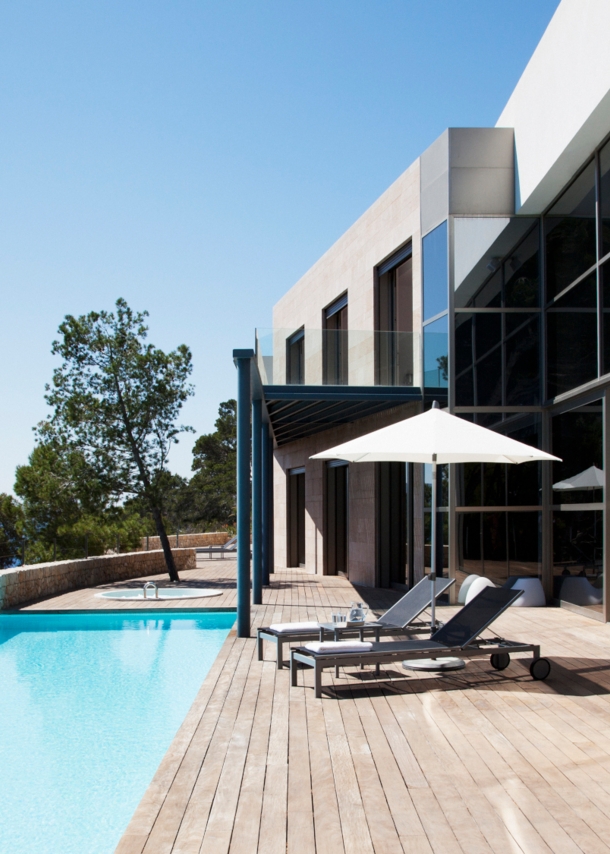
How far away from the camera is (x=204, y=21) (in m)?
13.4

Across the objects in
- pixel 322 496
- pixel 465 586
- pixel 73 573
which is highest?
pixel 322 496

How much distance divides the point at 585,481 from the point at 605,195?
364cm

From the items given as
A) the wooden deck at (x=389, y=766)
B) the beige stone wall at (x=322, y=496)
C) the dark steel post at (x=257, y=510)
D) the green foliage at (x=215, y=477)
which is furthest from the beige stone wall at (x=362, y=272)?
the green foliage at (x=215, y=477)

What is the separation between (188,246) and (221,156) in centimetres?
772

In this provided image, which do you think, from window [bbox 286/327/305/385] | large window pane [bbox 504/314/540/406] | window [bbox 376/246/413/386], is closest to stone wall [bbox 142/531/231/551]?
window [bbox 376/246/413/386]

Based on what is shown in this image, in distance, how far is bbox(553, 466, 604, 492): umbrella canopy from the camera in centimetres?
1062

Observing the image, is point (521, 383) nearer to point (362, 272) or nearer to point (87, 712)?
point (362, 272)

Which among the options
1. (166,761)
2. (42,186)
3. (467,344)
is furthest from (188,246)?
(166,761)

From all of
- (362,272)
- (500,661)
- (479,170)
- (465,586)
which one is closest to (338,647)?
(500,661)

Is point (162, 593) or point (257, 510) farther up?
point (257, 510)

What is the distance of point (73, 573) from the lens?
17156mm

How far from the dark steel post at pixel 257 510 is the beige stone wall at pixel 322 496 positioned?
8.61ft

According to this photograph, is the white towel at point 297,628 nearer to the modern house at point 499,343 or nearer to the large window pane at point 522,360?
the modern house at point 499,343

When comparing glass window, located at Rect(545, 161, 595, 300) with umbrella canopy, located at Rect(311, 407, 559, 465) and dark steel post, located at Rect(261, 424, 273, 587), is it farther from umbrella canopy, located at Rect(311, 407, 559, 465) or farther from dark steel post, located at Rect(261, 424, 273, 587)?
dark steel post, located at Rect(261, 424, 273, 587)
